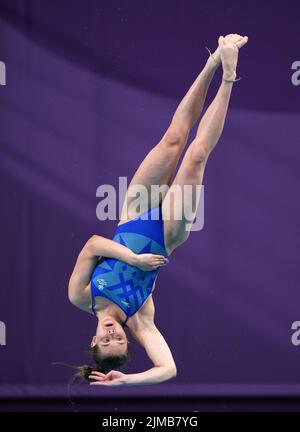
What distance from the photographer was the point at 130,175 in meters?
5.02

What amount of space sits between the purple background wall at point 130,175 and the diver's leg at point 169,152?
1.37 metres

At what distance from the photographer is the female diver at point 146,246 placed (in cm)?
348

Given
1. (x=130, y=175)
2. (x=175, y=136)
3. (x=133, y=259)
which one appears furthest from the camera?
(x=130, y=175)

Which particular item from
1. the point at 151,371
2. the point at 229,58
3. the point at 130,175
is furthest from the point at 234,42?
the point at 130,175

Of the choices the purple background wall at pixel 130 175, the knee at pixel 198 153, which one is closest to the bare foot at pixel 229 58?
the knee at pixel 198 153

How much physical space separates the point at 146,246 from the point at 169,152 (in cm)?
43

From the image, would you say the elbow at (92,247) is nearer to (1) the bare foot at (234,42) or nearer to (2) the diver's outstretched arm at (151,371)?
(2) the diver's outstretched arm at (151,371)

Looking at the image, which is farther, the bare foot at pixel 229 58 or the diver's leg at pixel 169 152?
the diver's leg at pixel 169 152

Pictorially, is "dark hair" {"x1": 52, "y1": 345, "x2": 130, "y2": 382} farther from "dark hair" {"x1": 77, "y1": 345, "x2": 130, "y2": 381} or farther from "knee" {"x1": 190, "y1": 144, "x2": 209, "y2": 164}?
"knee" {"x1": 190, "y1": 144, "x2": 209, "y2": 164}

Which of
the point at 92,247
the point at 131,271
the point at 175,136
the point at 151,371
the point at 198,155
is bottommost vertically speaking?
the point at 151,371

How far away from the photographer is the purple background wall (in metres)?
4.99

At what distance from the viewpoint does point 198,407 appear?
492 centimetres

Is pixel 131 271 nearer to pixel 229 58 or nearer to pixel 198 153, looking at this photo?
pixel 198 153

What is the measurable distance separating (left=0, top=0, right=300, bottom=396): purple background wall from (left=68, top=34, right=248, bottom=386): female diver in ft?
4.50
